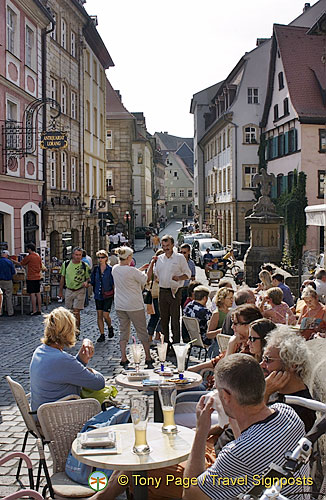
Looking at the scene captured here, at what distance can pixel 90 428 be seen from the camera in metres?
4.65

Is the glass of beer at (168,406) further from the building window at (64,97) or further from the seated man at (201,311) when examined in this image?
the building window at (64,97)

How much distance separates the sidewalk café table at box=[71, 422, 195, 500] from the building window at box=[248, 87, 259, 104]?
42.8 metres

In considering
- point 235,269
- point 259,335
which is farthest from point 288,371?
point 235,269

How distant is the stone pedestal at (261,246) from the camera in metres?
24.1

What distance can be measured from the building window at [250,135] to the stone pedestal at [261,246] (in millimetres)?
21911

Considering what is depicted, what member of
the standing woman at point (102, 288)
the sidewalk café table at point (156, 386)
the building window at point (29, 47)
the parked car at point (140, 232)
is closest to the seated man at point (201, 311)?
the standing woman at point (102, 288)

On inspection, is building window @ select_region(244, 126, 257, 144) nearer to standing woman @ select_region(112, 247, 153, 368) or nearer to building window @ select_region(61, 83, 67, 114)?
building window @ select_region(61, 83, 67, 114)

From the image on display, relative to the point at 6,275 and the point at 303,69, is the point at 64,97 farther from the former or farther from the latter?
the point at 303,69

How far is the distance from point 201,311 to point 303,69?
31.5 m

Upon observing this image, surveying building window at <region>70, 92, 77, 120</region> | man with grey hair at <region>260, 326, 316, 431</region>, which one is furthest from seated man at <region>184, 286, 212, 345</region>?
building window at <region>70, 92, 77, 120</region>

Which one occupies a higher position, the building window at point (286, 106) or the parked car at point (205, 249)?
the building window at point (286, 106)

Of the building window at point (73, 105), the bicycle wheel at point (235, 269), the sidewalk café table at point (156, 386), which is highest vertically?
the building window at point (73, 105)

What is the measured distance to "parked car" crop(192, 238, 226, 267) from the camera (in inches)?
1276

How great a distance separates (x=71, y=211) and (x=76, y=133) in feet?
13.7
